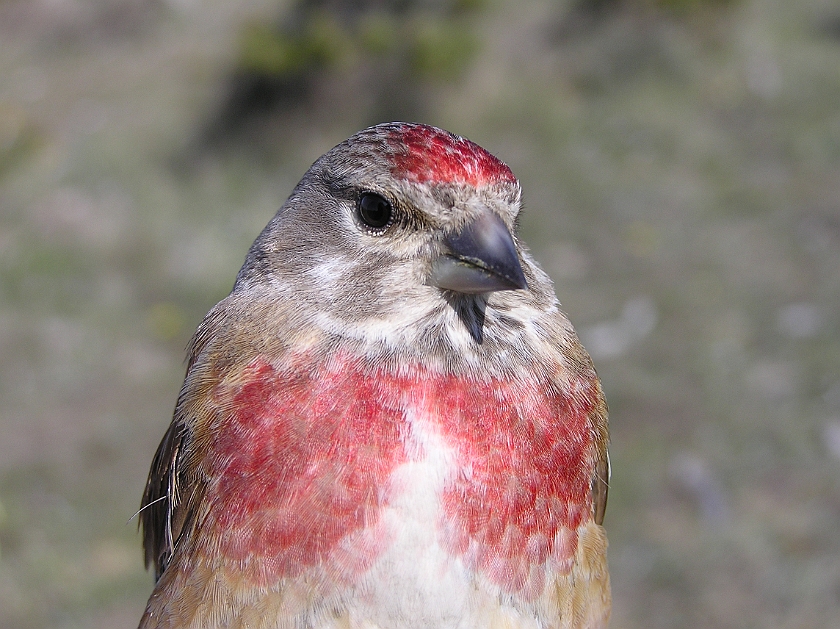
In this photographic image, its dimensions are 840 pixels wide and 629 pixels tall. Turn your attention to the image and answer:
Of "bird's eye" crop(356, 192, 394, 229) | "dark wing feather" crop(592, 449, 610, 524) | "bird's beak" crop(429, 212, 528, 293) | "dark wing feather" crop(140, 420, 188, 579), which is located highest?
"bird's eye" crop(356, 192, 394, 229)

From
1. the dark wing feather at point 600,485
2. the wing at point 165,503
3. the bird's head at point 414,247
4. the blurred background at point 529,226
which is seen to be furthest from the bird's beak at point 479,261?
the blurred background at point 529,226

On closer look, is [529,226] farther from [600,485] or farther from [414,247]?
Answer: [414,247]

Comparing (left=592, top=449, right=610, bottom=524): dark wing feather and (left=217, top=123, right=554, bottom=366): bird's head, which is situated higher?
(left=217, top=123, right=554, bottom=366): bird's head

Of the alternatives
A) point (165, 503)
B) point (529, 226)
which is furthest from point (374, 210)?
point (529, 226)

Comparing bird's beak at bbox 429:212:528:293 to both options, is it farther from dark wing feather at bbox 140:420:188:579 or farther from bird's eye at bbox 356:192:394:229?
dark wing feather at bbox 140:420:188:579

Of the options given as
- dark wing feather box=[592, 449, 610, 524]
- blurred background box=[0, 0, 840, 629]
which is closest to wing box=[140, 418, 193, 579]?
dark wing feather box=[592, 449, 610, 524]

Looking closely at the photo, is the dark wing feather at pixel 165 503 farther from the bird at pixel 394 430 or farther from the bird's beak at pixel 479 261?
the bird's beak at pixel 479 261

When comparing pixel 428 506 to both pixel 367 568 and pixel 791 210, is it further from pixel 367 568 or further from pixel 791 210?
pixel 791 210

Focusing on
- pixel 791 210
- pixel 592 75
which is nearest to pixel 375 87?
pixel 592 75
